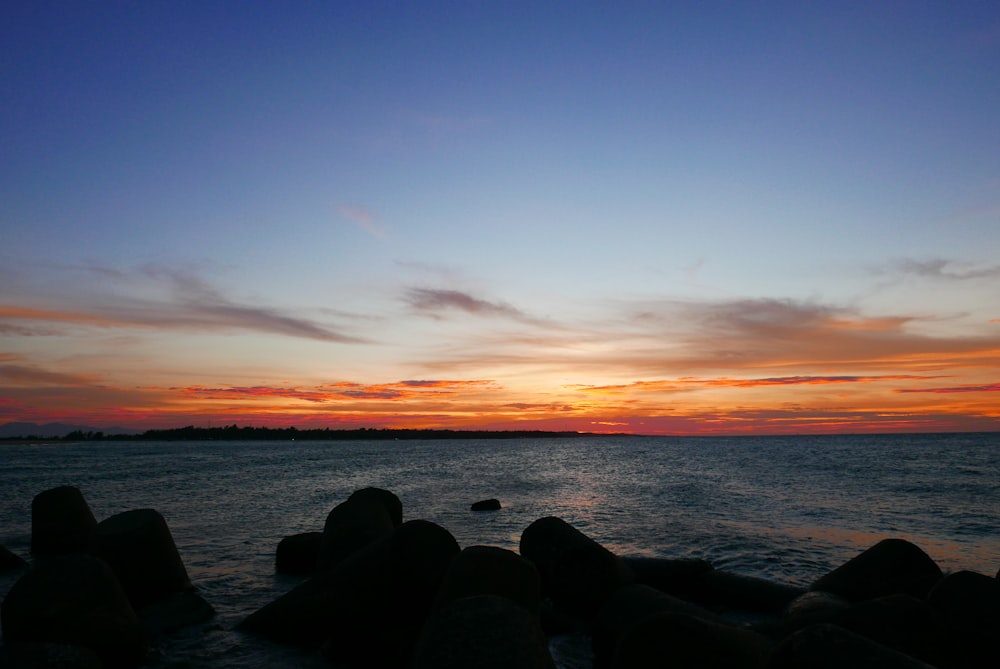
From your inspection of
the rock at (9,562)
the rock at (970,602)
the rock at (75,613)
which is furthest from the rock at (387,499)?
the rock at (970,602)

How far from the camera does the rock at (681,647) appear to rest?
16.5 ft

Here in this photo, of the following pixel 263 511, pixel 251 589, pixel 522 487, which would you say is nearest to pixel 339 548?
pixel 251 589

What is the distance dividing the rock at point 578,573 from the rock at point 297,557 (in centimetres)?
510

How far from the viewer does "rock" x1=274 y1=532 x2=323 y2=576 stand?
12.6 m

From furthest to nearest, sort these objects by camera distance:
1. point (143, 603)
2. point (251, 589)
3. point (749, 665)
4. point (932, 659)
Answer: point (251, 589) → point (143, 603) → point (932, 659) → point (749, 665)

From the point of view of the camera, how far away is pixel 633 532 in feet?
59.6

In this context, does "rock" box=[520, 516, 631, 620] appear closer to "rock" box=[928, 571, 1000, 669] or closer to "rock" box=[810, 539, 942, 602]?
"rock" box=[810, 539, 942, 602]

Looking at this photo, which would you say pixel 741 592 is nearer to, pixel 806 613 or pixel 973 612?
pixel 806 613

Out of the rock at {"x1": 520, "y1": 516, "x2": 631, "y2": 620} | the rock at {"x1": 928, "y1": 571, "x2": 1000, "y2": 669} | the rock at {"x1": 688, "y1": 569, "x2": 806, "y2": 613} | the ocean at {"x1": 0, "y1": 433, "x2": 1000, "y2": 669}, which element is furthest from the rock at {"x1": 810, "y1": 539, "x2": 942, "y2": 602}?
the ocean at {"x1": 0, "y1": 433, "x2": 1000, "y2": 669}

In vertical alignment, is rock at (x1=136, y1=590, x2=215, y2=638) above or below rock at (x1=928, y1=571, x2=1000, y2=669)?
below

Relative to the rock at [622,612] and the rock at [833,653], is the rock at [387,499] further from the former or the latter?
the rock at [833,653]

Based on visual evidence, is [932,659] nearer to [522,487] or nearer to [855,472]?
[522,487]

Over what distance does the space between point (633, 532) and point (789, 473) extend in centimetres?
3026

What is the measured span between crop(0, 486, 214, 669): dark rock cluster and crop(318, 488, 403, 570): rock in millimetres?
1928
